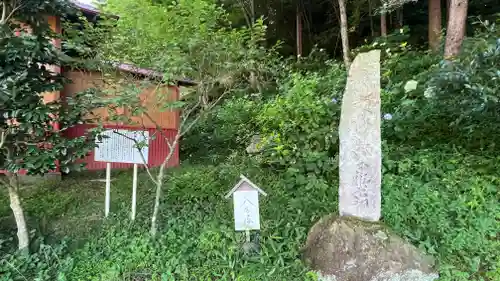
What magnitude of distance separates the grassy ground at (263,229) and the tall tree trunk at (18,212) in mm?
148

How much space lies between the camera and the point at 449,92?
11.9 feet

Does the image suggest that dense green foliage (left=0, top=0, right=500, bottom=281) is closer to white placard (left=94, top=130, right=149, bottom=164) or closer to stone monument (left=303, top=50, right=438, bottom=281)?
stone monument (left=303, top=50, right=438, bottom=281)

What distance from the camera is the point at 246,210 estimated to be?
3.78 m

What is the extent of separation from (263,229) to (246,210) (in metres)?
0.50

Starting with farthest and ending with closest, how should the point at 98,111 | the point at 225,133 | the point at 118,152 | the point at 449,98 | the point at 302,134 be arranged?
the point at 225,133 → the point at 98,111 → the point at 302,134 → the point at 118,152 → the point at 449,98

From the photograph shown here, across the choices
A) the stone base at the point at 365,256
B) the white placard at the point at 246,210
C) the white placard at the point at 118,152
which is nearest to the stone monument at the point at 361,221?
the stone base at the point at 365,256

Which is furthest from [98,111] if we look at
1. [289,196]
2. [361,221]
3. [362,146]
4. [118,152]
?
[361,221]

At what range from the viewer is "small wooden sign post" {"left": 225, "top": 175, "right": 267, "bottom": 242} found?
3764mm

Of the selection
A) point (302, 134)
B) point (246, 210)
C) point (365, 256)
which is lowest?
point (365, 256)

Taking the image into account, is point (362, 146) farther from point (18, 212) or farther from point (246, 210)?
point (18, 212)

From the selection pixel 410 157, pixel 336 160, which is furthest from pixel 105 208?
pixel 410 157

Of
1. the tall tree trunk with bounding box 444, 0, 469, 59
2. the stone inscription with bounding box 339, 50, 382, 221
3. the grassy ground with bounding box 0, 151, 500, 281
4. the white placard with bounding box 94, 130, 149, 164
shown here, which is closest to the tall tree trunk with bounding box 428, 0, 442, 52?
the tall tree trunk with bounding box 444, 0, 469, 59

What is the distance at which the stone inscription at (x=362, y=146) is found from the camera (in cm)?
362

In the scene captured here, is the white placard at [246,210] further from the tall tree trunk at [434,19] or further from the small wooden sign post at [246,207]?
the tall tree trunk at [434,19]
